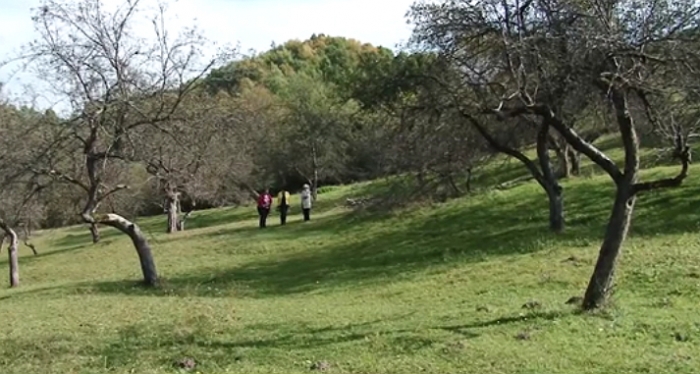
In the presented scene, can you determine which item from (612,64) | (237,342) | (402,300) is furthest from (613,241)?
(237,342)

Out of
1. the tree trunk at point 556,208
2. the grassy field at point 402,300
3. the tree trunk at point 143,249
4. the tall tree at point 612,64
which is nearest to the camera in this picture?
the grassy field at point 402,300

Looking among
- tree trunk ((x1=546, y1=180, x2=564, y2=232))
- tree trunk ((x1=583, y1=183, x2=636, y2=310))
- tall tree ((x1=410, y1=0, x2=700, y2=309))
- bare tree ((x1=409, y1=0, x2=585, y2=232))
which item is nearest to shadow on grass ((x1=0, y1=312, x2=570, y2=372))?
tree trunk ((x1=583, y1=183, x2=636, y2=310))

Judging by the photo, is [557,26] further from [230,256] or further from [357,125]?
[357,125]

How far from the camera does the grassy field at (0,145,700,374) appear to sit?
37.2 ft


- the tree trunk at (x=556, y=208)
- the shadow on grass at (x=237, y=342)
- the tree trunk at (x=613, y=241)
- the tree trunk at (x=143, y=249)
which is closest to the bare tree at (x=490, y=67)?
the tree trunk at (x=556, y=208)

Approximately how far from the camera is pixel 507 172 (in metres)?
42.5

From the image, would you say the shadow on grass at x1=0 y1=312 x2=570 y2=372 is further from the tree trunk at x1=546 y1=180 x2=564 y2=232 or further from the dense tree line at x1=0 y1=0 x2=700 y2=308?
the tree trunk at x1=546 y1=180 x2=564 y2=232

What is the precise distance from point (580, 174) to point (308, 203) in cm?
1204

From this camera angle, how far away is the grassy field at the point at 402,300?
447 inches

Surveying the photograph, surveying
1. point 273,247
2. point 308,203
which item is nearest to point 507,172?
point 308,203

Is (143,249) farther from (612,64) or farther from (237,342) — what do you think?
(612,64)

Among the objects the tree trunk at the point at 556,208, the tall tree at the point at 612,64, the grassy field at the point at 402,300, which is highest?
the tall tree at the point at 612,64

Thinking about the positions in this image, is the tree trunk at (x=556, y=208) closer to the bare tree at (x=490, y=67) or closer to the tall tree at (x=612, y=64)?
the bare tree at (x=490, y=67)

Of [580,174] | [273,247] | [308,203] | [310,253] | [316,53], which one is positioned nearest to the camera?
[310,253]
